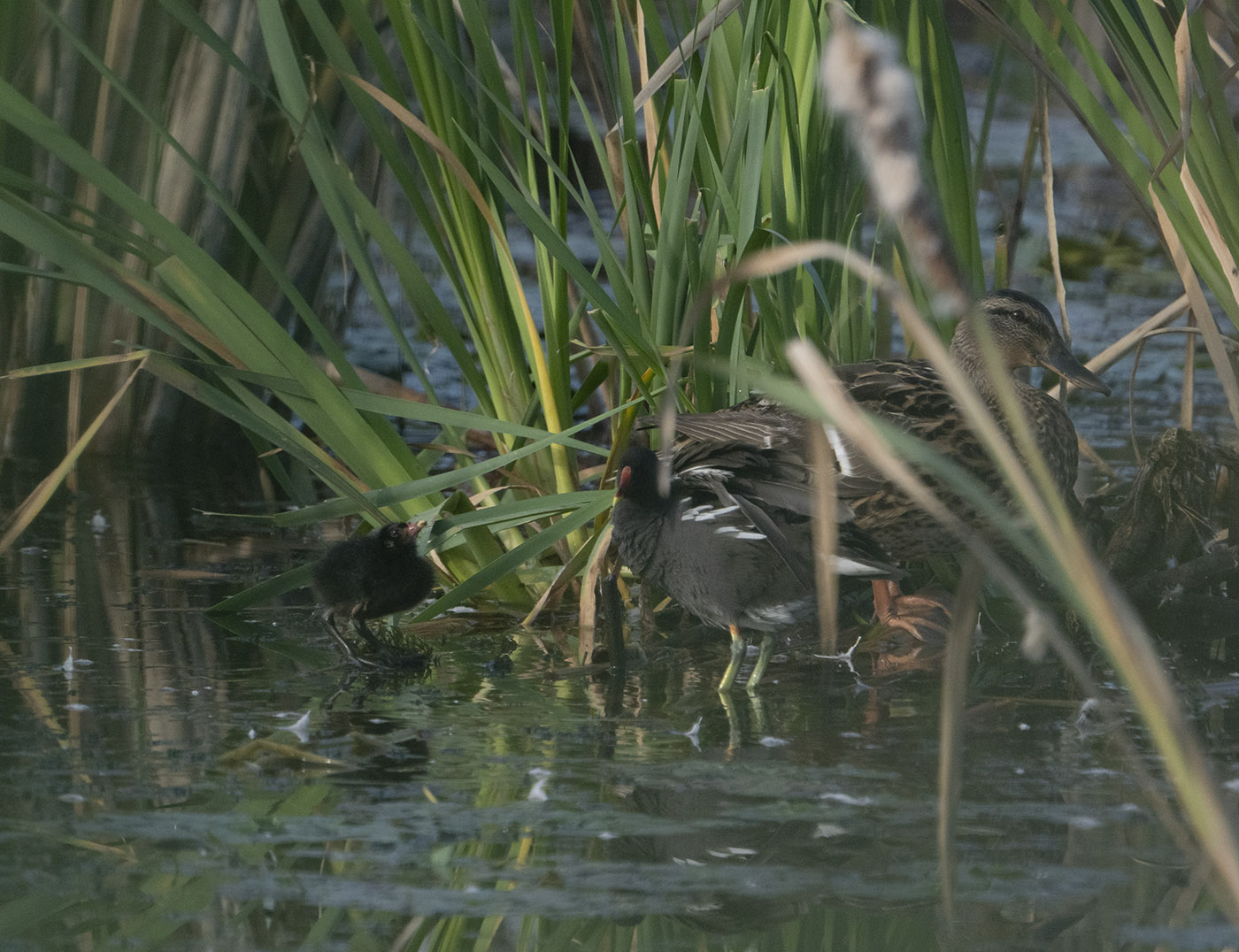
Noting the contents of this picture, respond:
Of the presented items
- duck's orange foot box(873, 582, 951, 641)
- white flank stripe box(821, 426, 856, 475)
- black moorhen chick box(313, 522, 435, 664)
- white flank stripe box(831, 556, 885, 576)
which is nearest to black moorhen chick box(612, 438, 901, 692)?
white flank stripe box(831, 556, 885, 576)

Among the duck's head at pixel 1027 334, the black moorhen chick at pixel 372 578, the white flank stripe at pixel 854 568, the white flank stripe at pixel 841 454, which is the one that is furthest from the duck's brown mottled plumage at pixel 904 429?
the black moorhen chick at pixel 372 578

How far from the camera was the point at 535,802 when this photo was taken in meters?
2.32

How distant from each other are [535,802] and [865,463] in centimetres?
141

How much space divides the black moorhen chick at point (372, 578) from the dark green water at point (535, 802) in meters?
0.12

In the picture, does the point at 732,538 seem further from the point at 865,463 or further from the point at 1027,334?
the point at 1027,334

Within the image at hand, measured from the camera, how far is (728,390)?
3.79 metres

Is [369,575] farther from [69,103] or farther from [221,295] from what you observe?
[69,103]

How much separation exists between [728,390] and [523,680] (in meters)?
1.08

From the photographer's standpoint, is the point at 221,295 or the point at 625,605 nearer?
the point at 221,295

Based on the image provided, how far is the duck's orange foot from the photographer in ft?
11.2

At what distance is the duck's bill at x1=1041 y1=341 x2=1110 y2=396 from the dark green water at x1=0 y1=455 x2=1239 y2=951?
0.92 metres

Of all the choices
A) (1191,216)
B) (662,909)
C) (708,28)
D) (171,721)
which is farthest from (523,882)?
(1191,216)

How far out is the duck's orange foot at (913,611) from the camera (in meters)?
3.40

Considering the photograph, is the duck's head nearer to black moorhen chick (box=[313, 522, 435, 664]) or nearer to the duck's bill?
the duck's bill
